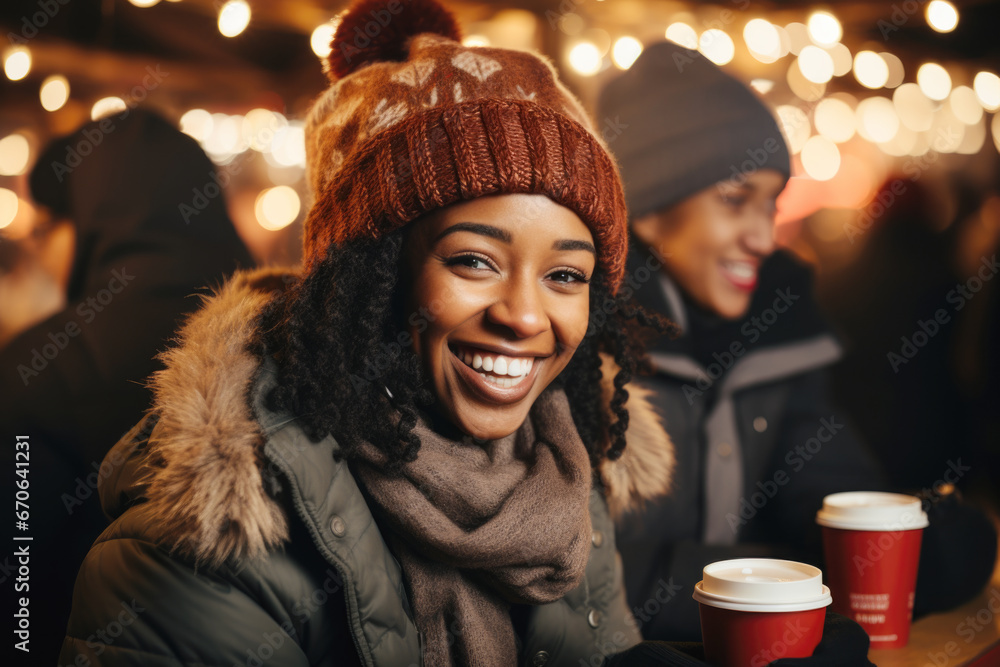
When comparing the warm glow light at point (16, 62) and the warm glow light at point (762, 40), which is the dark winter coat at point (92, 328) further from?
the warm glow light at point (762, 40)

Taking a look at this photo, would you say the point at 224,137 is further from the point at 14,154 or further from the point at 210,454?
the point at 210,454

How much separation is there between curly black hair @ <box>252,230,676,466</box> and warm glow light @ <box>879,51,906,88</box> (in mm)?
2319

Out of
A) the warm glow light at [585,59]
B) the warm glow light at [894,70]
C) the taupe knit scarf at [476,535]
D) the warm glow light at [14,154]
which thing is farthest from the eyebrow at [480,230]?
the warm glow light at [894,70]

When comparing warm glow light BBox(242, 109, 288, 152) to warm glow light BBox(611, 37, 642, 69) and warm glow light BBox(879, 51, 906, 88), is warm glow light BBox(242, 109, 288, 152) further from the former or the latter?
warm glow light BBox(879, 51, 906, 88)

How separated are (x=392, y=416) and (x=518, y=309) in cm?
25

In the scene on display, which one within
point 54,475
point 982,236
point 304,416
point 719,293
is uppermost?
point 982,236

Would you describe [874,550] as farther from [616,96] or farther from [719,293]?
[616,96]

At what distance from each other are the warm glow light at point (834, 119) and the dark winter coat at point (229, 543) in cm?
219

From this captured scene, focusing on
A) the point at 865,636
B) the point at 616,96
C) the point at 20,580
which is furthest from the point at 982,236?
the point at 20,580

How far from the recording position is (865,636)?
102 centimetres

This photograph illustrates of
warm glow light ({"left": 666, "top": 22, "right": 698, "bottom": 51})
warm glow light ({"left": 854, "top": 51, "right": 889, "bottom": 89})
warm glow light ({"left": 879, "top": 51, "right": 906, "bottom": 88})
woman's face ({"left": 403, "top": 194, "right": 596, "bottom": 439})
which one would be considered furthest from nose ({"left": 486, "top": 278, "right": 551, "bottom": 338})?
warm glow light ({"left": 879, "top": 51, "right": 906, "bottom": 88})

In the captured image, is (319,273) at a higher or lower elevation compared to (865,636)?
higher

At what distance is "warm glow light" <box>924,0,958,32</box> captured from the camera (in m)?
2.48

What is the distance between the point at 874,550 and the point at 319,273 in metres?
1.01
